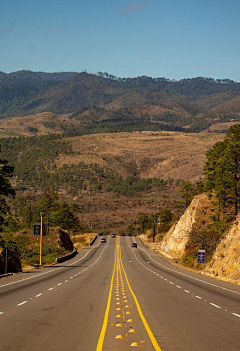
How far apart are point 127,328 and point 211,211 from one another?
200 feet

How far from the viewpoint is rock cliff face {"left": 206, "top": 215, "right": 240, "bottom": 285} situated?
36469 millimetres

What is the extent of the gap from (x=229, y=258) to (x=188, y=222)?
35493mm

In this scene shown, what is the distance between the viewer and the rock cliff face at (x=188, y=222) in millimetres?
71256

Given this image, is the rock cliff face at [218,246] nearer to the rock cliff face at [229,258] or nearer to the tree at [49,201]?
the rock cliff face at [229,258]

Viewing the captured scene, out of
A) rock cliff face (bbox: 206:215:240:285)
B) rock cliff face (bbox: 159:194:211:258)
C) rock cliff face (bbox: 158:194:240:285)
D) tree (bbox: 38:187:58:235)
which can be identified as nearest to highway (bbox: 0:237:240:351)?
rock cliff face (bbox: 206:215:240:285)

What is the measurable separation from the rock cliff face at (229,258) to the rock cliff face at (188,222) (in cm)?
2507

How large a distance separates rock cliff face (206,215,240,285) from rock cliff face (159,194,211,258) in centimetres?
2507

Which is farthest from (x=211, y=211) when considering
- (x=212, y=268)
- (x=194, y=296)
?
(x=194, y=296)

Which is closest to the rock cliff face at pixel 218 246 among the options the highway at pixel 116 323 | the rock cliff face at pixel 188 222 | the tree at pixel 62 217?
the rock cliff face at pixel 188 222

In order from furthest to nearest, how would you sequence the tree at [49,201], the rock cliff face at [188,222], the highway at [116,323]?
the tree at [49,201] → the rock cliff face at [188,222] → the highway at [116,323]

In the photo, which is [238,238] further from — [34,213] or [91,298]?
[34,213]

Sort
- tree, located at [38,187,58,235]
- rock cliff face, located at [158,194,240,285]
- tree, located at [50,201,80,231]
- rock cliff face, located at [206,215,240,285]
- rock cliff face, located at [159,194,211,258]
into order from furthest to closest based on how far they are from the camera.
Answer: tree, located at [50,201,80,231] < tree, located at [38,187,58,235] < rock cliff face, located at [159,194,211,258] < rock cliff face, located at [158,194,240,285] < rock cliff face, located at [206,215,240,285]

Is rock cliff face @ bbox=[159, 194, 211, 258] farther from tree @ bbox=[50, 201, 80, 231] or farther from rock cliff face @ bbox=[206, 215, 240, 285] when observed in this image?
tree @ bbox=[50, 201, 80, 231]

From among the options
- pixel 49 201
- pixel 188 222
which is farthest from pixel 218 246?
pixel 49 201
